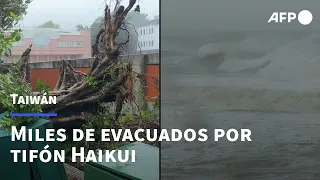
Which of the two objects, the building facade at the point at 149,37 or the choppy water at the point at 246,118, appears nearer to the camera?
the choppy water at the point at 246,118

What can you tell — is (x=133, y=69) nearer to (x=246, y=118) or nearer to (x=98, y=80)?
(x=98, y=80)

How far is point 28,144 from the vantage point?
1.79 m

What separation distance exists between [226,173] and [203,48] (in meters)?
0.60

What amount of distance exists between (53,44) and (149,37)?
56cm

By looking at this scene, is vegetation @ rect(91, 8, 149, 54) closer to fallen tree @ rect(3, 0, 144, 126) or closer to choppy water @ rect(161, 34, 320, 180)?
fallen tree @ rect(3, 0, 144, 126)

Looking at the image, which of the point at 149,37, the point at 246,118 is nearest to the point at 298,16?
the point at 246,118

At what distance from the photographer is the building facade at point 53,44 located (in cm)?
170

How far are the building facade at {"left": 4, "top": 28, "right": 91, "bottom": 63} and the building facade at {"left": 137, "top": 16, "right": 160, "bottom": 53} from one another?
290 millimetres

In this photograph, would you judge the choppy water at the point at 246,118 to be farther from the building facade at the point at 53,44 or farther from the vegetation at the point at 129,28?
the building facade at the point at 53,44

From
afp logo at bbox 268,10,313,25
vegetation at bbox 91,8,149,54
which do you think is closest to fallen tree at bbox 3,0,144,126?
vegetation at bbox 91,8,149,54

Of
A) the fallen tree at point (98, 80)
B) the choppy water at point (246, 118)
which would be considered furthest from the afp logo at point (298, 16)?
the fallen tree at point (98, 80)

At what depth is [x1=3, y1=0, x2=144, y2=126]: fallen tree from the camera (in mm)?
1690

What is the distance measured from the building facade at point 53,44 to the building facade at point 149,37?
0.95ft

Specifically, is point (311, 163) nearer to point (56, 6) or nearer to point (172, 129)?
point (172, 129)
